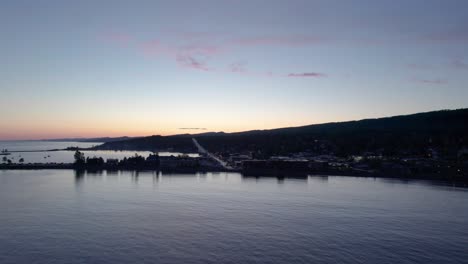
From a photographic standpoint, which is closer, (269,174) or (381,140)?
(269,174)

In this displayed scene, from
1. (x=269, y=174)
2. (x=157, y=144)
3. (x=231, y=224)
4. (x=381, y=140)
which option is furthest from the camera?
(x=157, y=144)

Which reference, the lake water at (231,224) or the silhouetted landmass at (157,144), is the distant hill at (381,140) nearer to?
the silhouetted landmass at (157,144)

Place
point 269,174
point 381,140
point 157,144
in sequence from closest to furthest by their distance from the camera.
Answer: point 269,174 < point 381,140 < point 157,144

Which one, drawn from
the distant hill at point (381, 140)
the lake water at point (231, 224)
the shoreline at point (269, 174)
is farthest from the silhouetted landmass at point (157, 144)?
the lake water at point (231, 224)

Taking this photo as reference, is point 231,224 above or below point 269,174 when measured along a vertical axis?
below

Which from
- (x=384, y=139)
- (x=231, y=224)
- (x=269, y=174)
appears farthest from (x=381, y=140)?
(x=231, y=224)

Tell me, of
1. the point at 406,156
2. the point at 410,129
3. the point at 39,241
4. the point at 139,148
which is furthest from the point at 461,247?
the point at 139,148

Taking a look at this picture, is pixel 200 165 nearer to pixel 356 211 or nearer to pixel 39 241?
pixel 356 211

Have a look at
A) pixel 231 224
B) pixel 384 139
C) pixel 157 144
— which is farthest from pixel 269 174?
pixel 157 144

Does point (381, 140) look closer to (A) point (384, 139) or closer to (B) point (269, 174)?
(A) point (384, 139)

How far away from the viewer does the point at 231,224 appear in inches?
955

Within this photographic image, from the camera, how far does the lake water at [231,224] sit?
18094 millimetres

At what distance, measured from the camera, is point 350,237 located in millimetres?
21172

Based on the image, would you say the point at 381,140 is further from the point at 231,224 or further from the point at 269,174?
the point at 231,224
